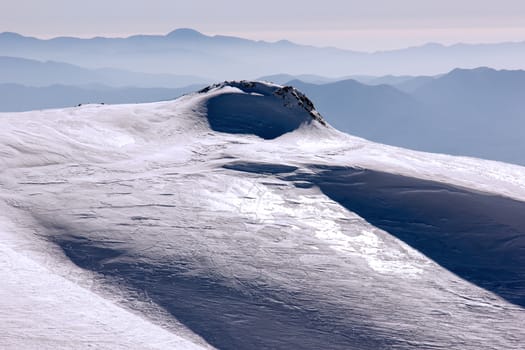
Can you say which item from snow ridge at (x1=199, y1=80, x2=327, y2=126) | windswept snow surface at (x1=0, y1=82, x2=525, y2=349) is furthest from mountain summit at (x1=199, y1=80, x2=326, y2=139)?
windswept snow surface at (x1=0, y1=82, x2=525, y2=349)

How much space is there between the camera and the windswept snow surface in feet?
29.1

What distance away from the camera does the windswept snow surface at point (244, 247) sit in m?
8.88

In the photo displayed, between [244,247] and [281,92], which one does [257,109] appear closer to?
[281,92]

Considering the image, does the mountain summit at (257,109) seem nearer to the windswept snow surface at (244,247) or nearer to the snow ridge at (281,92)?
the snow ridge at (281,92)

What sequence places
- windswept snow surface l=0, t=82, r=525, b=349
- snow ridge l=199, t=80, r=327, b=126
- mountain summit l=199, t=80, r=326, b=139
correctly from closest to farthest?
windswept snow surface l=0, t=82, r=525, b=349 → mountain summit l=199, t=80, r=326, b=139 → snow ridge l=199, t=80, r=327, b=126

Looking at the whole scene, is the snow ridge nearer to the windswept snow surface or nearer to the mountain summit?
the mountain summit

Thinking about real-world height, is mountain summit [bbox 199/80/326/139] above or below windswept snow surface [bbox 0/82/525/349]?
above

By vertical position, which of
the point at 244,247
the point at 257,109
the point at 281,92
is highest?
the point at 281,92

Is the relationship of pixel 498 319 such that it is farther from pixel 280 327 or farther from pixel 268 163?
pixel 268 163

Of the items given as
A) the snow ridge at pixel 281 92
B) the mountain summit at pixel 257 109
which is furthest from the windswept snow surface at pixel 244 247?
the snow ridge at pixel 281 92

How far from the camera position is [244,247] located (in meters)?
12.4

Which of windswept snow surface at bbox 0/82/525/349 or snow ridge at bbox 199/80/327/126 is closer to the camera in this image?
windswept snow surface at bbox 0/82/525/349

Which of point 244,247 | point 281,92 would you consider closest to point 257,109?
point 281,92

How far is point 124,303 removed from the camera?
30.8 ft
